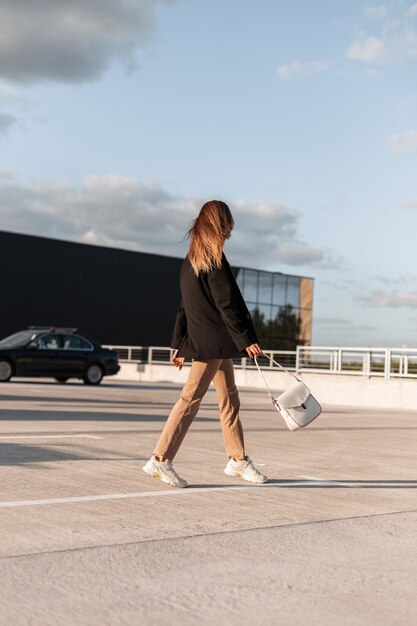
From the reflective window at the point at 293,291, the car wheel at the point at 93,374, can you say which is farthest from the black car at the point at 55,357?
the reflective window at the point at 293,291

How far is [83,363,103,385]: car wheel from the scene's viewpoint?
27328mm

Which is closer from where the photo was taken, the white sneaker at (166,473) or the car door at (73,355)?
the white sneaker at (166,473)

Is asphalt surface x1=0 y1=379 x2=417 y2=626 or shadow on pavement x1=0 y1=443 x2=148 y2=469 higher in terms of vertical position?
shadow on pavement x1=0 y1=443 x2=148 y2=469

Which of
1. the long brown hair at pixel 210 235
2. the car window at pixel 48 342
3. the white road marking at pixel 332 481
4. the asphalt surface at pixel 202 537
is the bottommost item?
the asphalt surface at pixel 202 537

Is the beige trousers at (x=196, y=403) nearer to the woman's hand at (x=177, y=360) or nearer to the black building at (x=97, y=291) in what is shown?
the woman's hand at (x=177, y=360)

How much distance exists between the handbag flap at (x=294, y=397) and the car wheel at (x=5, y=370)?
771 inches

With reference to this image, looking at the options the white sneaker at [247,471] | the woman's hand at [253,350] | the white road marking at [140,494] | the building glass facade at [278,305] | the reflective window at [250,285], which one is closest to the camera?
the white road marking at [140,494]

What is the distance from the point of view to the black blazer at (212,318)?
6.84 metres

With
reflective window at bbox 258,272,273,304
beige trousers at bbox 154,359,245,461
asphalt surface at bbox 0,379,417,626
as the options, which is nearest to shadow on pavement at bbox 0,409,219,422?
asphalt surface at bbox 0,379,417,626

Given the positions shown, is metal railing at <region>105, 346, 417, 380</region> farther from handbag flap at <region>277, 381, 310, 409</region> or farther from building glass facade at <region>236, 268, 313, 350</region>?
building glass facade at <region>236, 268, 313, 350</region>

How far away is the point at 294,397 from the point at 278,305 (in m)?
54.9

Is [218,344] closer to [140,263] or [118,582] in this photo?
[118,582]

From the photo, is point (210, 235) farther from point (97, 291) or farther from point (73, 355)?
point (97, 291)

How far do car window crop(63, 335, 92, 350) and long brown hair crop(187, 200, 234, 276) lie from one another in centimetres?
2043
